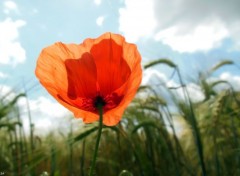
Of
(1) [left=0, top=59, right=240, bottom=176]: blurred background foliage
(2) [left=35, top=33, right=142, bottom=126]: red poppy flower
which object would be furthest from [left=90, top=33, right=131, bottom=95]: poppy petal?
(1) [left=0, top=59, right=240, bottom=176]: blurred background foliage

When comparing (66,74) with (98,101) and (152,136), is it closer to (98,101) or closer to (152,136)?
(98,101)

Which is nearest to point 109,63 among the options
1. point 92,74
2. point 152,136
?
point 92,74

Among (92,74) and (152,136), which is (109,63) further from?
(152,136)

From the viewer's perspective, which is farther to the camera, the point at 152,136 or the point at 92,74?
the point at 152,136

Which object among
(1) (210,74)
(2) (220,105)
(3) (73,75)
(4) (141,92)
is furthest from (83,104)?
(1) (210,74)

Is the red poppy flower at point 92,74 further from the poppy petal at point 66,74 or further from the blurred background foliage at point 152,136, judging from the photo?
the blurred background foliage at point 152,136

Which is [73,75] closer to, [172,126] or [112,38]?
[112,38]

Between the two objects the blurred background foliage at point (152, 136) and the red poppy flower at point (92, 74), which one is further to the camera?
the blurred background foliage at point (152, 136)

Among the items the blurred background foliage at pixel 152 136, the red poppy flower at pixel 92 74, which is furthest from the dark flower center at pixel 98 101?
the blurred background foliage at pixel 152 136
